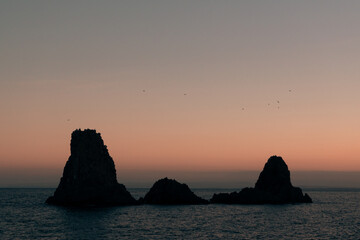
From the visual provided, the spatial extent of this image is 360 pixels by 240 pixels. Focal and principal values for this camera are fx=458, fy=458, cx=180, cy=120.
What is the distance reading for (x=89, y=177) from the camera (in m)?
138

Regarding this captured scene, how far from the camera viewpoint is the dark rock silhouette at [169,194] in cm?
15375

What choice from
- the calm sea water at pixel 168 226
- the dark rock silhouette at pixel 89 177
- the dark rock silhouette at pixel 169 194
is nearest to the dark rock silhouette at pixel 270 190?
the dark rock silhouette at pixel 169 194

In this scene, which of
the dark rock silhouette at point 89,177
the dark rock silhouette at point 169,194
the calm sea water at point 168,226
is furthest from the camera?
the dark rock silhouette at point 169,194

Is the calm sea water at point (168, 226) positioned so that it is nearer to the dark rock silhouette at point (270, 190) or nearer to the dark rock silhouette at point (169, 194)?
the dark rock silhouette at point (169, 194)

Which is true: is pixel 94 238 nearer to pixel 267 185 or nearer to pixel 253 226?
pixel 253 226

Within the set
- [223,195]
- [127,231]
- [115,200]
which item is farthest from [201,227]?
[223,195]

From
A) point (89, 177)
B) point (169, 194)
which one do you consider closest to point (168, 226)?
point (89, 177)

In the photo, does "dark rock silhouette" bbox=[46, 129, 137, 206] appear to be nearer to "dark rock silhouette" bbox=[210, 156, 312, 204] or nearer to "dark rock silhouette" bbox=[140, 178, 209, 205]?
"dark rock silhouette" bbox=[140, 178, 209, 205]

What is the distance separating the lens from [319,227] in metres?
95.4

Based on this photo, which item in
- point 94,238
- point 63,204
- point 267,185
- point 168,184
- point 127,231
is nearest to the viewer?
point 94,238

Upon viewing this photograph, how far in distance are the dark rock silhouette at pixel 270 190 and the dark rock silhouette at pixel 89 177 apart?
40.8 meters

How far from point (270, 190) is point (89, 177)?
68.3m

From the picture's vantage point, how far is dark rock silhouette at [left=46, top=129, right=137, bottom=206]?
136 m

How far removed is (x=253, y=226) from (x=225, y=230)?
9098 mm
